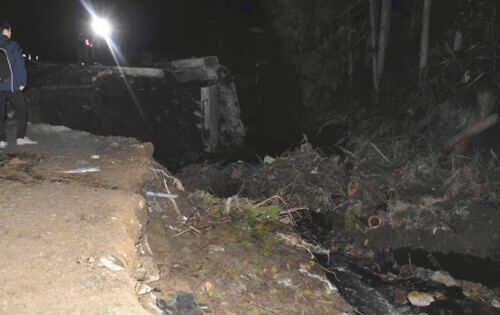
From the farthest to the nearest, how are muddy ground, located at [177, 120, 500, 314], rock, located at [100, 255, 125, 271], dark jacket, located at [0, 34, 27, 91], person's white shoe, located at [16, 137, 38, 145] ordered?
1. person's white shoe, located at [16, 137, 38, 145]
2. muddy ground, located at [177, 120, 500, 314]
3. dark jacket, located at [0, 34, 27, 91]
4. rock, located at [100, 255, 125, 271]

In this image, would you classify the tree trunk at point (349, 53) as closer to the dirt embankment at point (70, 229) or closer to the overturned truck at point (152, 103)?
the overturned truck at point (152, 103)

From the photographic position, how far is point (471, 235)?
461 cm

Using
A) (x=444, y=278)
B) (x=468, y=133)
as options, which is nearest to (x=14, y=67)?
(x=444, y=278)

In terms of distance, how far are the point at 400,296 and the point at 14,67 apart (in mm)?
4555

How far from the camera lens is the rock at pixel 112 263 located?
6.60ft

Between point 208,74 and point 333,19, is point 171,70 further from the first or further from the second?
point 333,19

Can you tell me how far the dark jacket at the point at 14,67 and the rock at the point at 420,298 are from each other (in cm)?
455

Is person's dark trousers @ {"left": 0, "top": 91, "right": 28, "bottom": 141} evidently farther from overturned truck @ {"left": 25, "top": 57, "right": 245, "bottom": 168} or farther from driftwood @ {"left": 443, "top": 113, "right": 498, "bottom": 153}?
driftwood @ {"left": 443, "top": 113, "right": 498, "bottom": 153}

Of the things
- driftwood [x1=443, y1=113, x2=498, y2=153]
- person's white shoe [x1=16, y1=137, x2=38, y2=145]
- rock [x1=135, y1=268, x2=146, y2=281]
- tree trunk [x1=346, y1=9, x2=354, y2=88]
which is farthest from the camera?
tree trunk [x1=346, y1=9, x2=354, y2=88]

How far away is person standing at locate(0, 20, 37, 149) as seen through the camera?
3.84 m

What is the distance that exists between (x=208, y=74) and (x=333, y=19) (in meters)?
4.32

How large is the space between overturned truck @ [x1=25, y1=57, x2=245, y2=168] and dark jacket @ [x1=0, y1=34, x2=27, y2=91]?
1.71 metres

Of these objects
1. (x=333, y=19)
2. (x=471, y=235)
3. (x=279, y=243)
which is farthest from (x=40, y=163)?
(x=333, y=19)

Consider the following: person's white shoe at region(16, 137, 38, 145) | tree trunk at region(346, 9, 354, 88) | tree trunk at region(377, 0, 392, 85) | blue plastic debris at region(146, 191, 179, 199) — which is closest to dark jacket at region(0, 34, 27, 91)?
person's white shoe at region(16, 137, 38, 145)
